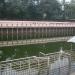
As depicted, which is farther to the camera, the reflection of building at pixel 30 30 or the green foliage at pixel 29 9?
the green foliage at pixel 29 9

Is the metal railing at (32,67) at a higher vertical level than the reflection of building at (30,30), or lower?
higher

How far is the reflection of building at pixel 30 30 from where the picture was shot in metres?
32.4

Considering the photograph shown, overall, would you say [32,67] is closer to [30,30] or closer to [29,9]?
[30,30]

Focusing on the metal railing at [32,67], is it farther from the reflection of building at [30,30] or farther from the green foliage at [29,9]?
the green foliage at [29,9]

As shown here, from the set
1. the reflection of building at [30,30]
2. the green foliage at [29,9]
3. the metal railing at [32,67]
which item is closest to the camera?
the metal railing at [32,67]

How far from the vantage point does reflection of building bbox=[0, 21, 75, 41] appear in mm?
32406

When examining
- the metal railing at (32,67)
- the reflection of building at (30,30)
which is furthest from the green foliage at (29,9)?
the metal railing at (32,67)

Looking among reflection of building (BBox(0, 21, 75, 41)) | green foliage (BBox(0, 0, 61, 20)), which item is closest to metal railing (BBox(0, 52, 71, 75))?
reflection of building (BBox(0, 21, 75, 41))

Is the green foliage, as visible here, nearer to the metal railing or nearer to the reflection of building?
the reflection of building

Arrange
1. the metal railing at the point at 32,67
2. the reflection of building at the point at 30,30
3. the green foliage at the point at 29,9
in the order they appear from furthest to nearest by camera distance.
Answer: the green foliage at the point at 29,9, the reflection of building at the point at 30,30, the metal railing at the point at 32,67

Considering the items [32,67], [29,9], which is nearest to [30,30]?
[29,9]

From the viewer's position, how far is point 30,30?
3509cm

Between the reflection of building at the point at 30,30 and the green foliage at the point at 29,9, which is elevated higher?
the green foliage at the point at 29,9

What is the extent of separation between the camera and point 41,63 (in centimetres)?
884
